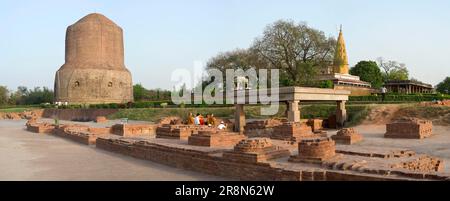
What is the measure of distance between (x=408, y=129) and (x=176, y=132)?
22.3 feet

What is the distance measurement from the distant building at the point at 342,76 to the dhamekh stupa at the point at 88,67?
77.7ft

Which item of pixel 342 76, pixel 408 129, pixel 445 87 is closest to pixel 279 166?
pixel 408 129

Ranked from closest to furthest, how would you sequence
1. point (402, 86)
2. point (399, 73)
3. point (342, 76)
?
1. point (342, 76)
2. point (402, 86)
3. point (399, 73)

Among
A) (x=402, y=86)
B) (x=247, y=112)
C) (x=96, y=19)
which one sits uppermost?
(x=96, y=19)

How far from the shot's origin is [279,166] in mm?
5410

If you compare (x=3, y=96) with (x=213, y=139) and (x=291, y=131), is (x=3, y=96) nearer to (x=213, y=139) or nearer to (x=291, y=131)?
(x=291, y=131)

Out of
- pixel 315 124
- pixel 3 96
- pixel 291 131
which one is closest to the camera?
pixel 291 131

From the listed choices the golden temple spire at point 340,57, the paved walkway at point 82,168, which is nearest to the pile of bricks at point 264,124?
the paved walkway at point 82,168

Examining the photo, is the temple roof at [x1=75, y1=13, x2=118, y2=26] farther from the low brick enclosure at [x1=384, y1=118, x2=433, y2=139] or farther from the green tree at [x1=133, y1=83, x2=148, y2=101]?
the low brick enclosure at [x1=384, y1=118, x2=433, y2=139]

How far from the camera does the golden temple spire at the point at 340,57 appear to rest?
33156 mm

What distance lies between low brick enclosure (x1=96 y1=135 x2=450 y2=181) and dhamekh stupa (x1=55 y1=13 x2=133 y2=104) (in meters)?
36.9

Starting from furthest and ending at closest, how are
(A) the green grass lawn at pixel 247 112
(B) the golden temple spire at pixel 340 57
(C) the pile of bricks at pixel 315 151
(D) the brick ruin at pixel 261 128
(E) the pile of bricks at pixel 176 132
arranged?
(B) the golden temple spire at pixel 340 57
(A) the green grass lawn at pixel 247 112
(D) the brick ruin at pixel 261 128
(E) the pile of bricks at pixel 176 132
(C) the pile of bricks at pixel 315 151

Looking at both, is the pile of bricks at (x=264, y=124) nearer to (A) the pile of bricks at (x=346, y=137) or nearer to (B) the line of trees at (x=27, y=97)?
(A) the pile of bricks at (x=346, y=137)
